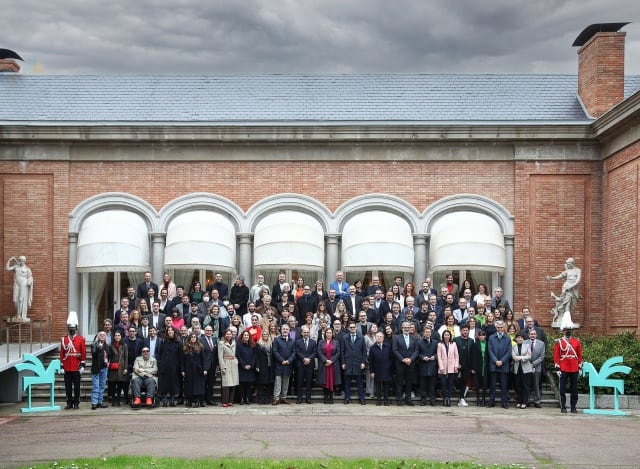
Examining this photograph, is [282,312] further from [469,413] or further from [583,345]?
[583,345]

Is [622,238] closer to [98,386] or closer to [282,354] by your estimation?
[282,354]

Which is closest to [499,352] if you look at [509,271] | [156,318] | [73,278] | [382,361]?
[382,361]

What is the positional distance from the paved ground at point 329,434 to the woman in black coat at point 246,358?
31.2 inches

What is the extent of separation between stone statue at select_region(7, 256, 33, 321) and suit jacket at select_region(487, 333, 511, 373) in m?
12.2

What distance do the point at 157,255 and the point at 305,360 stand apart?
24.8 feet

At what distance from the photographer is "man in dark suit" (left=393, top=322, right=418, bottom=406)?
69.1 feet

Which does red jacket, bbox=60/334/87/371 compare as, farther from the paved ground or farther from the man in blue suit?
the man in blue suit

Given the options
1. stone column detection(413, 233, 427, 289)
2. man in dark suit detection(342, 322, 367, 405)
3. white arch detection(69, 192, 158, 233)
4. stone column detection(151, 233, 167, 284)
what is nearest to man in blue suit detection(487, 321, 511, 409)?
man in dark suit detection(342, 322, 367, 405)

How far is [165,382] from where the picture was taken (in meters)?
20.8

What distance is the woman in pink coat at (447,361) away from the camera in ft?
68.9

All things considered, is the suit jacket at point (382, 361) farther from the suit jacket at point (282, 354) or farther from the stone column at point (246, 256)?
the stone column at point (246, 256)

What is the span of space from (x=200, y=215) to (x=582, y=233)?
9.97 m

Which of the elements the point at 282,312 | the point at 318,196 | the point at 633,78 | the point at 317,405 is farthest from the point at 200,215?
the point at 633,78

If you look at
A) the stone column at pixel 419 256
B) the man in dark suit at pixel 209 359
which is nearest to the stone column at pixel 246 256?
the stone column at pixel 419 256
